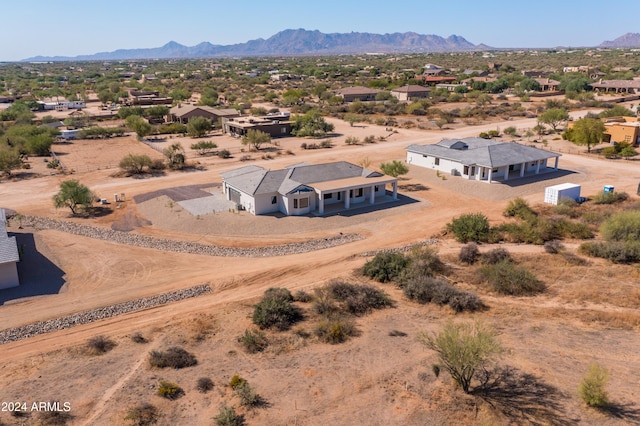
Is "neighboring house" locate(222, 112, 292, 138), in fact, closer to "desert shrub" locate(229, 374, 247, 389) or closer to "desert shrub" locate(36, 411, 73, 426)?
"desert shrub" locate(229, 374, 247, 389)

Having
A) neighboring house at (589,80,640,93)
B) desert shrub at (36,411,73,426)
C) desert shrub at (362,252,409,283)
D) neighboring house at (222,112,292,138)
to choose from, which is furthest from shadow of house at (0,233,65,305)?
neighboring house at (589,80,640,93)

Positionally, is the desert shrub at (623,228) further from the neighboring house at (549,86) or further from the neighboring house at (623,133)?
the neighboring house at (549,86)

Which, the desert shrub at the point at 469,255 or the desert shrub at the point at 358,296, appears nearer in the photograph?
the desert shrub at the point at 358,296

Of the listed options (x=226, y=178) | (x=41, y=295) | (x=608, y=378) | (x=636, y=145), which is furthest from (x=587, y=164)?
(x=41, y=295)

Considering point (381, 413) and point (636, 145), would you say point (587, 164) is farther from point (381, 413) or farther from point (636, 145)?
point (381, 413)

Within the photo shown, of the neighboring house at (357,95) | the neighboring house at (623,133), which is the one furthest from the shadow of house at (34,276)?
the neighboring house at (357,95)

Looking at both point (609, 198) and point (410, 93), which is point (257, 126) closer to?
point (609, 198)
